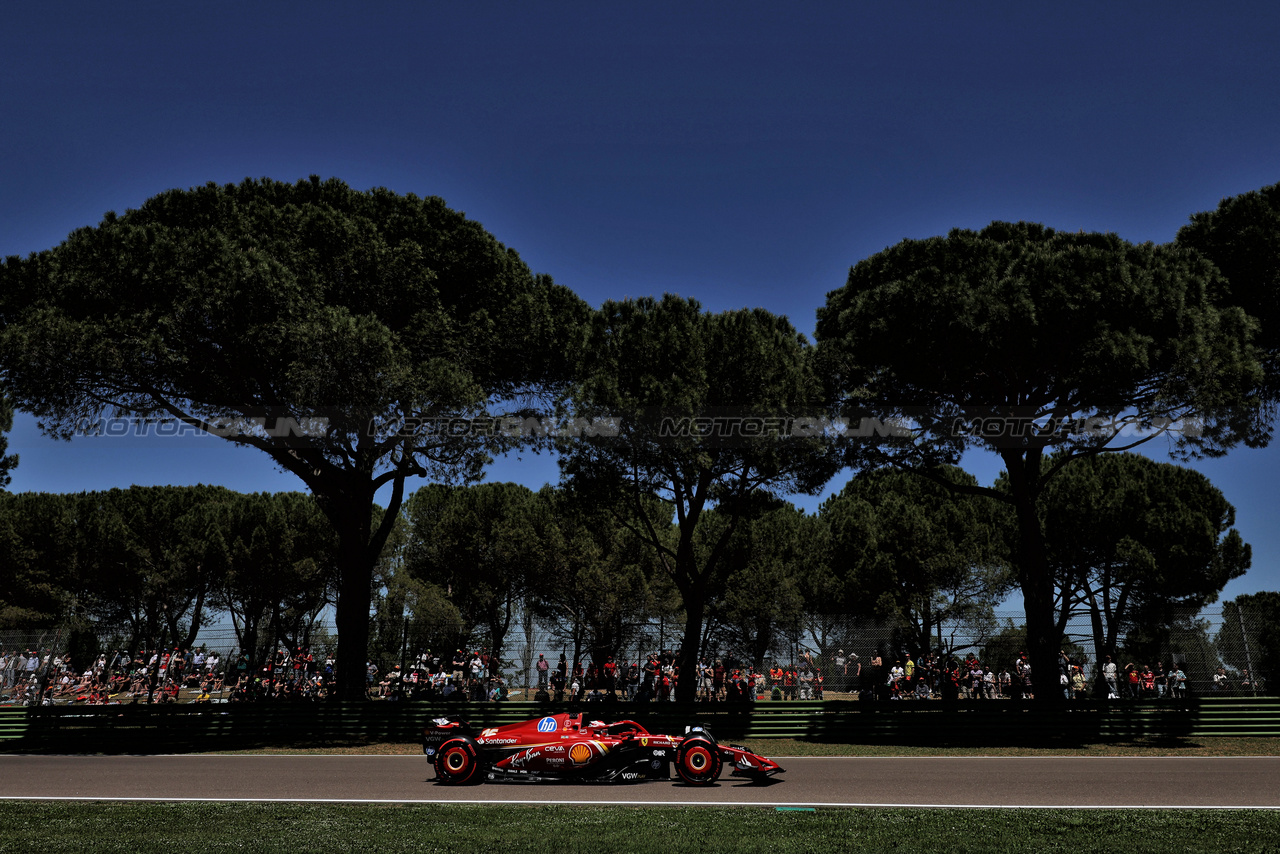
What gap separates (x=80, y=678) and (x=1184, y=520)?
1318 inches

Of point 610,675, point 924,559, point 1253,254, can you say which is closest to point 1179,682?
point 1253,254

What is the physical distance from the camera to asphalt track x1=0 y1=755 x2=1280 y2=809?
9.25 metres

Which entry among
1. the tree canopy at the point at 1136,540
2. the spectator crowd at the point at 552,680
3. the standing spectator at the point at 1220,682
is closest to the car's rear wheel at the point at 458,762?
the spectator crowd at the point at 552,680

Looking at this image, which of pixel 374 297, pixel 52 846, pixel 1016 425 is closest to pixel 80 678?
pixel 374 297

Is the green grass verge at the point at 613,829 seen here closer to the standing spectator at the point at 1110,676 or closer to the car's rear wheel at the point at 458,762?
the car's rear wheel at the point at 458,762

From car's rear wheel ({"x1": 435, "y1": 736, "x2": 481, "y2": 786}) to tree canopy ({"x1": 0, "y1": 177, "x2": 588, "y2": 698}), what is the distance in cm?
837

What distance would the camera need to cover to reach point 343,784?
1083 cm

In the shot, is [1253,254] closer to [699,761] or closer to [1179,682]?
[1179,682]

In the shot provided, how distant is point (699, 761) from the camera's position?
420 inches

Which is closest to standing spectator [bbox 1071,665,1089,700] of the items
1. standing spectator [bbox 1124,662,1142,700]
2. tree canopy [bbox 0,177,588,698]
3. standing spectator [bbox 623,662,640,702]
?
standing spectator [bbox 1124,662,1142,700]

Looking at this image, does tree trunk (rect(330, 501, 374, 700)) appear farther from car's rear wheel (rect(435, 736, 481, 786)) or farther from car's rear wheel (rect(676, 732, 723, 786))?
car's rear wheel (rect(676, 732, 723, 786))

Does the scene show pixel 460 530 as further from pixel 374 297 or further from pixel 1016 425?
pixel 1016 425

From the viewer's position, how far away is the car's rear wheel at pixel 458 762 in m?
10.8

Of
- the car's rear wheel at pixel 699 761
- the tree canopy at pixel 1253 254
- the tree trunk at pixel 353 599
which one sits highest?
the tree canopy at pixel 1253 254
